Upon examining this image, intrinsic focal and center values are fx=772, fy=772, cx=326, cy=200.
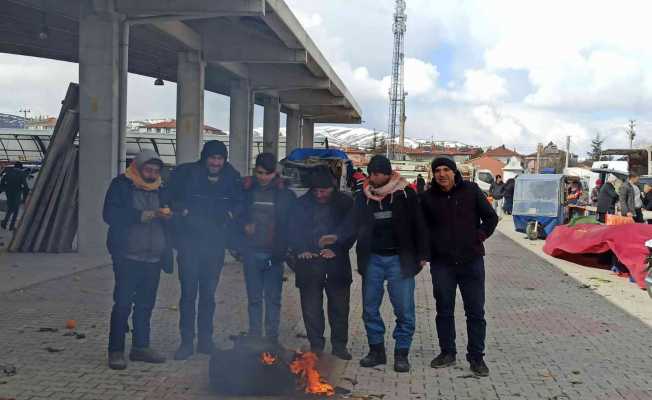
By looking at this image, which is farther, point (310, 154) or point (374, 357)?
point (310, 154)

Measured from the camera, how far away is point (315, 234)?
274 inches

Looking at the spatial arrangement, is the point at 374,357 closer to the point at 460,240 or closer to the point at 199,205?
the point at 460,240

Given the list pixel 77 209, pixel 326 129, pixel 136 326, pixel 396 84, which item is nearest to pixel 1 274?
pixel 77 209

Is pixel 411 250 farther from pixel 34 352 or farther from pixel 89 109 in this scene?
pixel 89 109

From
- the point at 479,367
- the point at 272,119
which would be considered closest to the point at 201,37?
the point at 272,119

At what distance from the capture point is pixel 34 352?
690cm

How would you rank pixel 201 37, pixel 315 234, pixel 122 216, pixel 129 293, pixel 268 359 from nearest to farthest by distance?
1. pixel 268 359
2. pixel 122 216
3. pixel 129 293
4. pixel 315 234
5. pixel 201 37

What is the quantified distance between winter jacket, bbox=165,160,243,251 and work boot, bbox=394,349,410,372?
5.94ft

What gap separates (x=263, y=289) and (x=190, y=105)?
1731 centimetres

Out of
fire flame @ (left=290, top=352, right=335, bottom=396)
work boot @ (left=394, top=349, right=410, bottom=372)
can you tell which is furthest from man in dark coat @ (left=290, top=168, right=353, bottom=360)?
fire flame @ (left=290, top=352, right=335, bottom=396)

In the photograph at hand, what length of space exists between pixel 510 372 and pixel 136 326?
10.8 feet

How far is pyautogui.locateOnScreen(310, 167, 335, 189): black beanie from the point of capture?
6.88 metres

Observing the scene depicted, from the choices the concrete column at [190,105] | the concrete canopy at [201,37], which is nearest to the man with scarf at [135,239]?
the concrete canopy at [201,37]

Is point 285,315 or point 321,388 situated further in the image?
point 285,315
